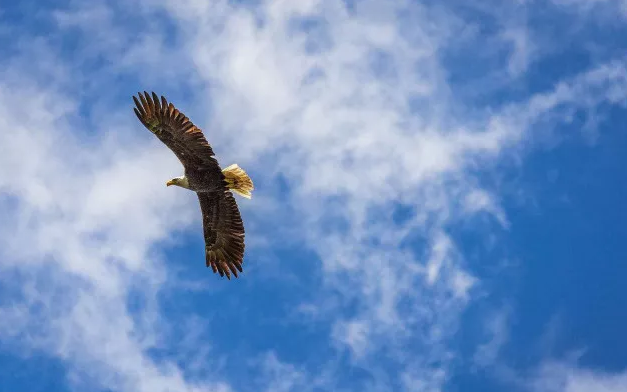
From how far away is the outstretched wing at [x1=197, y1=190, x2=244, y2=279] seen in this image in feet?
80.3

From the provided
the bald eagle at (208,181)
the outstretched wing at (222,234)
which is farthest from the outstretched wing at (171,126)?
the outstretched wing at (222,234)

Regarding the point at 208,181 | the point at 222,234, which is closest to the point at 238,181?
the point at 208,181

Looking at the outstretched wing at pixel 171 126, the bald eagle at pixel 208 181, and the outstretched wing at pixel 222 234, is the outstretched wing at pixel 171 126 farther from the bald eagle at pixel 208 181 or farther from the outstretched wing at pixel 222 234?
the outstretched wing at pixel 222 234

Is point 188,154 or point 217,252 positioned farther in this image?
point 217,252

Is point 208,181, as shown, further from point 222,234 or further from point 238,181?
point 222,234

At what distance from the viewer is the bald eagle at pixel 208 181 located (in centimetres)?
2228

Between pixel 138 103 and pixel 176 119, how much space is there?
0.97 metres

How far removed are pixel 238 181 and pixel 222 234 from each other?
180cm

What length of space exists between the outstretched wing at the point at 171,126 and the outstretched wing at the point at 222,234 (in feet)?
6.35

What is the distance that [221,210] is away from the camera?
24.5m

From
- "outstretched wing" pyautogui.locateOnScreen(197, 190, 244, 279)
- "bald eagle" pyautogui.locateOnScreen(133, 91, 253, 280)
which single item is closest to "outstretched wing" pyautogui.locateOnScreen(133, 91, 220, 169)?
"bald eagle" pyautogui.locateOnScreen(133, 91, 253, 280)

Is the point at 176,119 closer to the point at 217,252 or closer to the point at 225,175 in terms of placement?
the point at 225,175

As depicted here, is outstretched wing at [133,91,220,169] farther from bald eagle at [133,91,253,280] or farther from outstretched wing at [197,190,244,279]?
outstretched wing at [197,190,244,279]

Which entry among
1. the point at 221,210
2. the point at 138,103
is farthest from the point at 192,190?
the point at 138,103
